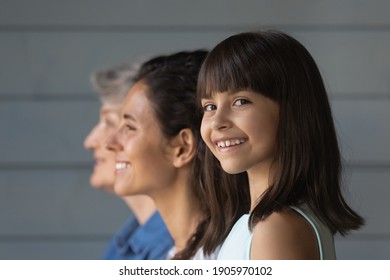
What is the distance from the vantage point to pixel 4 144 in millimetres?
2977

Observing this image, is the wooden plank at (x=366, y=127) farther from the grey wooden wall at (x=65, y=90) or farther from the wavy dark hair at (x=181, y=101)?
the wavy dark hair at (x=181, y=101)

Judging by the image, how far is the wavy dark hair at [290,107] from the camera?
1238 mm

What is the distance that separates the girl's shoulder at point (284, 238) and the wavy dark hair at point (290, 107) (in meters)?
0.03

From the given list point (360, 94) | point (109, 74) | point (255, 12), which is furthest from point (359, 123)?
point (109, 74)

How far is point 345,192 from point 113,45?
1.57 metres

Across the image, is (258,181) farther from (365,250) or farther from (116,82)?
(365,250)

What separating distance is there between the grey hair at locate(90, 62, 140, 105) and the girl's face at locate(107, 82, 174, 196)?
0.54 m

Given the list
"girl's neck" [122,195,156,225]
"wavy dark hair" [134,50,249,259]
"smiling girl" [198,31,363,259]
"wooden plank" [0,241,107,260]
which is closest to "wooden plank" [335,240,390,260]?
"girl's neck" [122,195,156,225]

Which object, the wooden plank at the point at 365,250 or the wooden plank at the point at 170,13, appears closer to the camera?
the wooden plank at the point at 365,250

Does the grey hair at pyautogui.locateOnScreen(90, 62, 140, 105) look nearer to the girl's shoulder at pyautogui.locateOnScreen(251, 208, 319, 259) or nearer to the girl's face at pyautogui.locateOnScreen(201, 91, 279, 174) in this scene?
the girl's face at pyautogui.locateOnScreen(201, 91, 279, 174)

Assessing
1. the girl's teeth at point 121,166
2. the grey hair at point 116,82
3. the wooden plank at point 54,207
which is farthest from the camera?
the wooden plank at point 54,207

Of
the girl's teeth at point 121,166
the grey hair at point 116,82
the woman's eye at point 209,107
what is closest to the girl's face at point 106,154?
the grey hair at point 116,82

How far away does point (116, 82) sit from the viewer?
2426mm

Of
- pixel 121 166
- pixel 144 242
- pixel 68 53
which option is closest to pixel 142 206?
pixel 144 242
